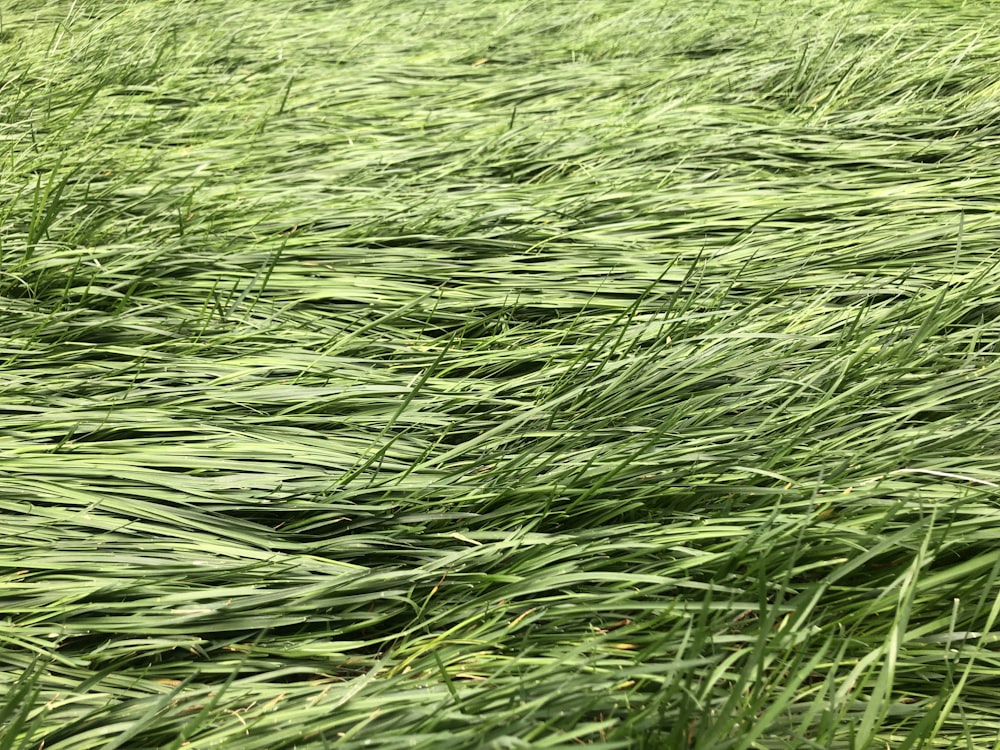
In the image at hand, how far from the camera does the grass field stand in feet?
3.43

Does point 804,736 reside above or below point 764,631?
below

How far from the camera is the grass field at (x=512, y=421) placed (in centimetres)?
105

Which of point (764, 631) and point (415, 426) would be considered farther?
point (415, 426)

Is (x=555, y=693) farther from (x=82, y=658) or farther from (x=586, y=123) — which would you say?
(x=586, y=123)

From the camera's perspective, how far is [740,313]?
1.62m

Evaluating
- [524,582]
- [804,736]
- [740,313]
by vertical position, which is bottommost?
[804,736]

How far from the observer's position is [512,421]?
142cm

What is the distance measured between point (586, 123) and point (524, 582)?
1834 millimetres

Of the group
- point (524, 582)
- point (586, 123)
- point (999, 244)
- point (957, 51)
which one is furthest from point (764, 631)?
point (957, 51)

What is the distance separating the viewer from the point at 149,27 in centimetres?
347

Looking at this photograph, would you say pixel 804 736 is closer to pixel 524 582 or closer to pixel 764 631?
pixel 764 631

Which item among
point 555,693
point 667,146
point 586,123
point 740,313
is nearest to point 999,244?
point 740,313

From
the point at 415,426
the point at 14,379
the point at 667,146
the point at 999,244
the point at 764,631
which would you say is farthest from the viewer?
the point at 667,146

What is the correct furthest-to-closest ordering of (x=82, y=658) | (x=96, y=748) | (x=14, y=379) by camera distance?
(x=14, y=379) < (x=82, y=658) < (x=96, y=748)
